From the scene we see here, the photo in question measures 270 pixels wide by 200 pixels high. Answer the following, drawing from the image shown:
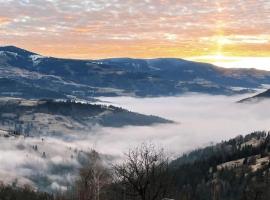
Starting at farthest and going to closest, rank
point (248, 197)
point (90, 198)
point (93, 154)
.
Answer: point (248, 197) → point (93, 154) → point (90, 198)

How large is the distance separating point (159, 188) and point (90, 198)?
9.47 meters

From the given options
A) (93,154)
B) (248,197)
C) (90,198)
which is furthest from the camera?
(248,197)

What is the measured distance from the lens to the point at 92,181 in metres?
73.1

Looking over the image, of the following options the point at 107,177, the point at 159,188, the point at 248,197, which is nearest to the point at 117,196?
the point at 248,197

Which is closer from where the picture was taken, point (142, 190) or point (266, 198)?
point (142, 190)

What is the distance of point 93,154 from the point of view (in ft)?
243

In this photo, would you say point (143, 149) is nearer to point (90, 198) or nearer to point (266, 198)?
point (90, 198)

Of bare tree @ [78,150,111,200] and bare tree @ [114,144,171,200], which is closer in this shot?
bare tree @ [78,150,111,200]

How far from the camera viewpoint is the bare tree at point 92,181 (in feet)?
217

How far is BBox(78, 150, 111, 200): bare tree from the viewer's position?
217ft

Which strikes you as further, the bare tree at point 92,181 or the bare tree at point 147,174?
the bare tree at point 147,174

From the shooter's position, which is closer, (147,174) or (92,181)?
(147,174)

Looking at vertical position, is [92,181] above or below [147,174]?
below

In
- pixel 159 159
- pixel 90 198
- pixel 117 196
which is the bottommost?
pixel 117 196
